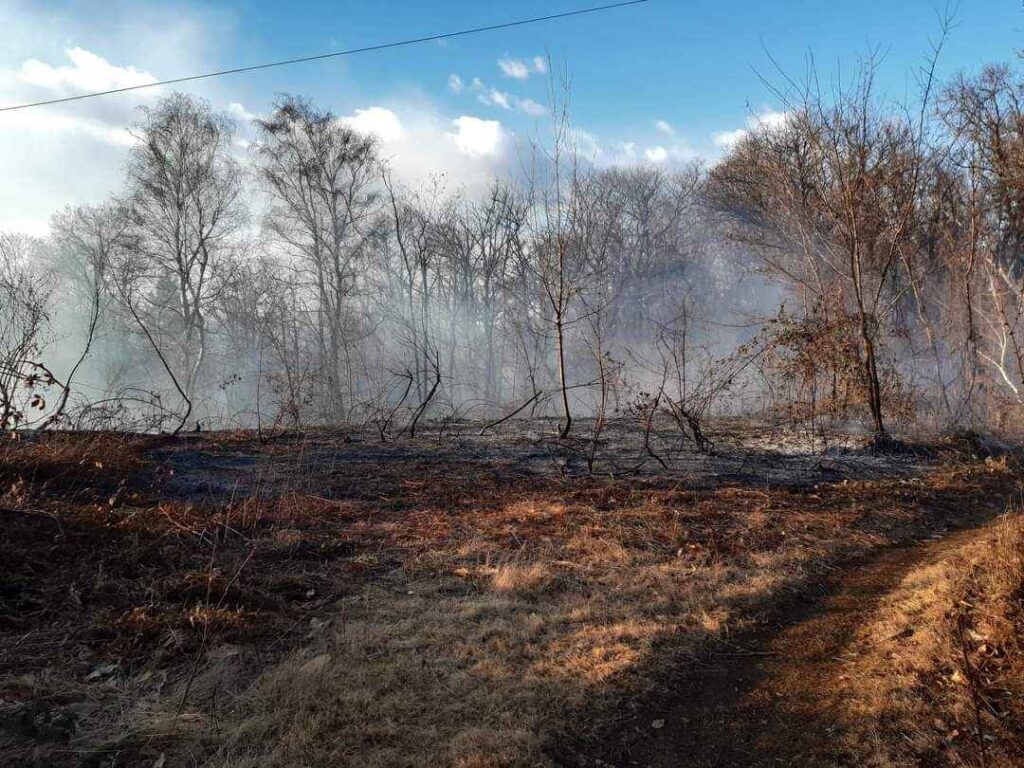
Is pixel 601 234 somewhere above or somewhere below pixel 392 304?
above

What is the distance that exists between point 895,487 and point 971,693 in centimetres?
484

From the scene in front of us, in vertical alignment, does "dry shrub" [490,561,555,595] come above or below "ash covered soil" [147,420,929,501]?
below

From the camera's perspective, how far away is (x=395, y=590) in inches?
186

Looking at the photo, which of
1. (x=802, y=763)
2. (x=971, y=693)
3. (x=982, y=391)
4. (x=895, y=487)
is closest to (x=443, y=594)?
(x=802, y=763)

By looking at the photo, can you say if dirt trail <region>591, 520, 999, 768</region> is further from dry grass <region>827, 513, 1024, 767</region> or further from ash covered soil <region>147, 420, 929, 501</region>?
ash covered soil <region>147, 420, 929, 501</region>

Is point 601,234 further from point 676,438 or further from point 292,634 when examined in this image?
point 292,634

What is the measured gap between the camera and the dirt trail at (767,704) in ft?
9.81

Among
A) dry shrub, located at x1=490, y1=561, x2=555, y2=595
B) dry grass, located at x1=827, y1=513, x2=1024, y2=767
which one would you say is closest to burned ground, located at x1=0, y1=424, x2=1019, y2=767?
dry shrub, located at x1=490, y1=561, x2=555, y2=595

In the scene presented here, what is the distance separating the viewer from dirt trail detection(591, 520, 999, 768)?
2990 millimetres

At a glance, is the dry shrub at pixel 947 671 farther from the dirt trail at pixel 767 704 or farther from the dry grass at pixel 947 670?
the dirt trail at pixel 767 704

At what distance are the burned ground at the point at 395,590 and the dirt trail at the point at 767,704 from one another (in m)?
0.09

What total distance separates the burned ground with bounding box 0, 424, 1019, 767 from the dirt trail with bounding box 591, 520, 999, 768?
0.29 feet

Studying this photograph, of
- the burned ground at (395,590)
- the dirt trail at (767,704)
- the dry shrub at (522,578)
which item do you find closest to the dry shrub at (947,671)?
the dirt trail at (767,704)

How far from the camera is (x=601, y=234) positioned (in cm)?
3141
